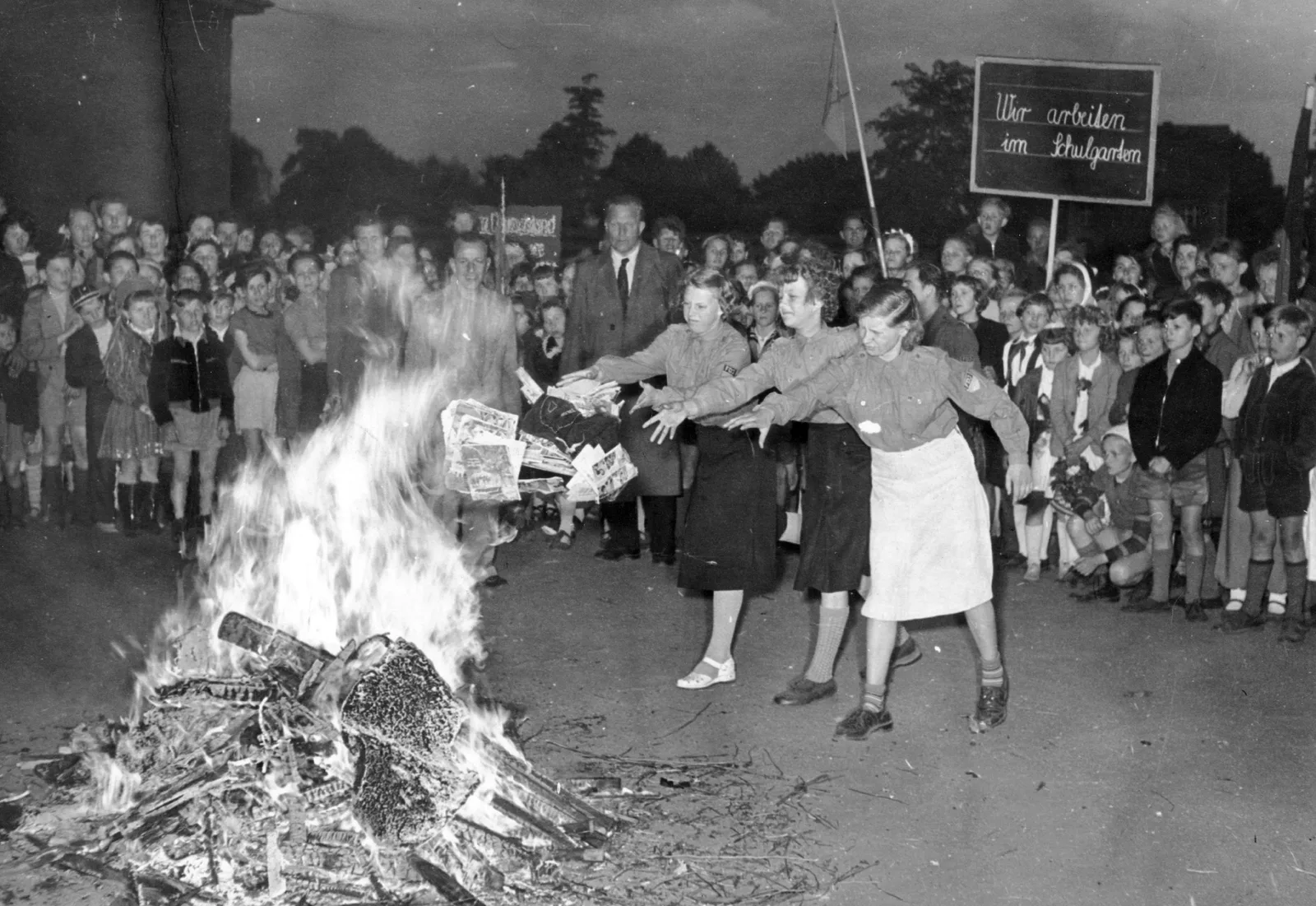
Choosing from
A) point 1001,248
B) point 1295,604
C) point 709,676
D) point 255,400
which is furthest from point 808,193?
point 709,676

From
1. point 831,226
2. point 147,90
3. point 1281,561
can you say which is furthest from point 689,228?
point 1281,561

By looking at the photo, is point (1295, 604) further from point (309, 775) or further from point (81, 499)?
point (81, 499)

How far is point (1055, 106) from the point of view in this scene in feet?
38.2

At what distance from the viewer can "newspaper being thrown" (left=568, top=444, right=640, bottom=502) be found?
243 inches

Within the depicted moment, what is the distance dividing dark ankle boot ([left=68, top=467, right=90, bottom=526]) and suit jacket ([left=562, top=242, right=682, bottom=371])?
13.8 ft

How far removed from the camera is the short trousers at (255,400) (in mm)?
10469

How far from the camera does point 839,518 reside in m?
6.41

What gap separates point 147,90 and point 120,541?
28.8 feet

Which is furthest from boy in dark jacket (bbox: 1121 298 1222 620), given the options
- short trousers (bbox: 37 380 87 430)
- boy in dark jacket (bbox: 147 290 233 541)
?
short trousers (bbox: 37 380 87 430)

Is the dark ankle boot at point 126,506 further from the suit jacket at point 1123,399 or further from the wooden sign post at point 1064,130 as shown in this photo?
the wooden sign post at point 1064,130

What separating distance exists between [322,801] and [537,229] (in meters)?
11.0

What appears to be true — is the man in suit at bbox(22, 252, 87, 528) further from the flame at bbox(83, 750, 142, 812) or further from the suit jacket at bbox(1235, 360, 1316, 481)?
the suit jacket at bbox(1235, 360, 1316, 481)

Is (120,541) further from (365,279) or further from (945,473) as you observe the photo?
(945,473)

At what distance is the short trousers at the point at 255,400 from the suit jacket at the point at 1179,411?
248 inches
